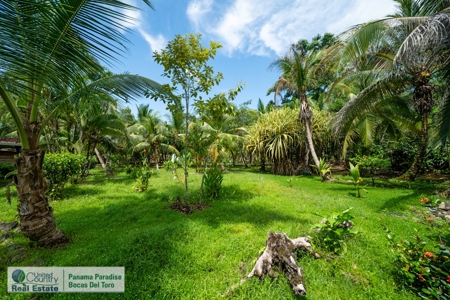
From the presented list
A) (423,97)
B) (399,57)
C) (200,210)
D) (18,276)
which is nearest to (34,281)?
(18,276)

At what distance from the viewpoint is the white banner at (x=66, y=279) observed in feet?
7.45

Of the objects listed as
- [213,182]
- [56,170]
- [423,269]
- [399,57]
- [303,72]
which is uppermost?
[303,72]

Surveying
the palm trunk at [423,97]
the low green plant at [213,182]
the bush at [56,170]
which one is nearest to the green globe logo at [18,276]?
the low green plant at [213,182]

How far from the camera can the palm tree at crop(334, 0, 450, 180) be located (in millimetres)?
4164

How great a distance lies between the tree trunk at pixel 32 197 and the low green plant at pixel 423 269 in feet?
16.3

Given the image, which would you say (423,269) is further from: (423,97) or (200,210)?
(423,97)

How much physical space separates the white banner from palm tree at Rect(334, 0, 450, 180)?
20.4 feet

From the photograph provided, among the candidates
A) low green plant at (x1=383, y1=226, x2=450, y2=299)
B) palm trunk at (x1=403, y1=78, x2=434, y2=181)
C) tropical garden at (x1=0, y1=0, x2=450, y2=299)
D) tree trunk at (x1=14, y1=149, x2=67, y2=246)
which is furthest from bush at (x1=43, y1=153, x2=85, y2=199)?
palm trunk at (x1=403, y1=78, x2=434, y2=181)

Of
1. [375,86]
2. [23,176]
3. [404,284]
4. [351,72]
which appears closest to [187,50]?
Result: [23,176]

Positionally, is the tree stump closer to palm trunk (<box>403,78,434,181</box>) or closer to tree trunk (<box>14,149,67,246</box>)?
tree trunk (<box>14,149,67,246</box>)

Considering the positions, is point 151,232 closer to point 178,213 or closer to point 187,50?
point 178,213

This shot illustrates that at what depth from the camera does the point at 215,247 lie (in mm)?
3025

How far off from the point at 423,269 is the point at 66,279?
4.15 metres

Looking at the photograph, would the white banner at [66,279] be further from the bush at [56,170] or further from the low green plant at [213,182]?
the bush at [56,170]
